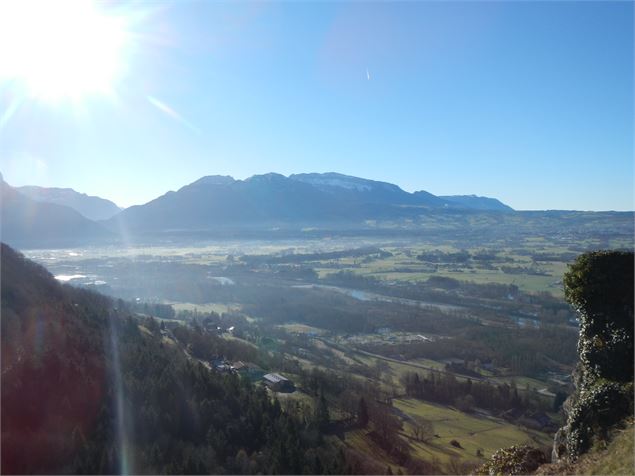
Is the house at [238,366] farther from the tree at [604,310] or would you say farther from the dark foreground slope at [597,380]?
the tree at [604,310]

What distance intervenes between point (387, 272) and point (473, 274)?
15467 millimetres

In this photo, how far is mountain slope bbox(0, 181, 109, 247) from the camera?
112 metres

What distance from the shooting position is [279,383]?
2727cm

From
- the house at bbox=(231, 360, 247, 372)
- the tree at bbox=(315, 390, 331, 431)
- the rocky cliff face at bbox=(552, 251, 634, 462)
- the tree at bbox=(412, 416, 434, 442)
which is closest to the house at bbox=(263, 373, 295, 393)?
the house at bbox=(231, 360, 247, 372)

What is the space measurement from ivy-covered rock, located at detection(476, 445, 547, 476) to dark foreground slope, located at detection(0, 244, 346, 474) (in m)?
6.55

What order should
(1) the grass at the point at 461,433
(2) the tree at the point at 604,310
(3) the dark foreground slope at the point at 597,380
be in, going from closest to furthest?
(3) the dark foreground slope at the point at 597,380
(2) the tree at the point at 604,310
(1) the grass at the point at 461,433

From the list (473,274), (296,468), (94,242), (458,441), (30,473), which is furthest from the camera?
(94,242)

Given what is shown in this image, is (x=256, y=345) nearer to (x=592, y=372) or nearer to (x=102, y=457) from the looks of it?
(x=102, y=457)

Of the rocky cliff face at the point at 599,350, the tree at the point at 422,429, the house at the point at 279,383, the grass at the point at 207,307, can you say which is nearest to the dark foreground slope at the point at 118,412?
the house at the point at 279,383

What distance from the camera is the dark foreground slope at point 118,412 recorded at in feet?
45.1

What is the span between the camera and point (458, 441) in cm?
2520

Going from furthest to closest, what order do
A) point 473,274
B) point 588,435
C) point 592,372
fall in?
point 473,274, point 592,372, point 588,435

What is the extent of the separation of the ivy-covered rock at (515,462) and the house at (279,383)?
17.2 metres

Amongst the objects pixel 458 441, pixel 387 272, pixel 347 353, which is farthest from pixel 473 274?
pixel 458 441
